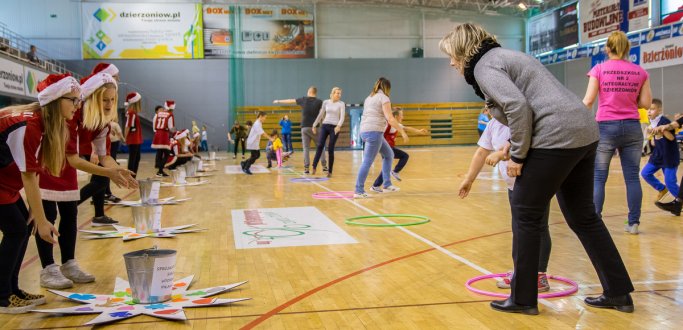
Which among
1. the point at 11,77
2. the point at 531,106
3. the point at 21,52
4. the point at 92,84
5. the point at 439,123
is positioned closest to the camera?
the point at 531,106

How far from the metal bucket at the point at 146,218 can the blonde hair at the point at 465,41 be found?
363 cm

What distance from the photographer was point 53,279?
402 centimetres

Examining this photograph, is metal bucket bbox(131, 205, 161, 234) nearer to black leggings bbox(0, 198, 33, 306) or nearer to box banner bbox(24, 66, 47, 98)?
black leggings bbox(0, 198, 33, 306)

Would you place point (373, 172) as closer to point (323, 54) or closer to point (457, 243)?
point (457, 243)

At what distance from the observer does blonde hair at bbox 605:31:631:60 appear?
5113 mm

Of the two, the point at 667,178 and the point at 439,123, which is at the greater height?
the point at 439,123

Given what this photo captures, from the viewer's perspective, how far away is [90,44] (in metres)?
29.1

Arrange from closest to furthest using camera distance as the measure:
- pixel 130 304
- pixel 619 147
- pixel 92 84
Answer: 1. pixel 130 304
2. pixel 92 84
3. pixel 619 147

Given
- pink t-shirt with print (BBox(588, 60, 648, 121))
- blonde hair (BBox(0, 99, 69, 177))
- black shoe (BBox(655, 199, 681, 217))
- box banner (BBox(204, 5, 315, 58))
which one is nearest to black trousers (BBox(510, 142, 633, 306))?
pink t-shirt with print (BBox(588, 60, 648, 121))

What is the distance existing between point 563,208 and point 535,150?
18.8 inches

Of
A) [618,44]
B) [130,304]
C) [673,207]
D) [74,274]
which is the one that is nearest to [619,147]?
[618,44]

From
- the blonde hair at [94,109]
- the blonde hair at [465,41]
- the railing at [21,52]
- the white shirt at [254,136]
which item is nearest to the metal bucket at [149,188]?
the blonde hair at [94,109]

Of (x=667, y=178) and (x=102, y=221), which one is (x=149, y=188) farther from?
(x=667, y=178)

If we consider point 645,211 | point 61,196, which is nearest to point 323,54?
point 645,211
